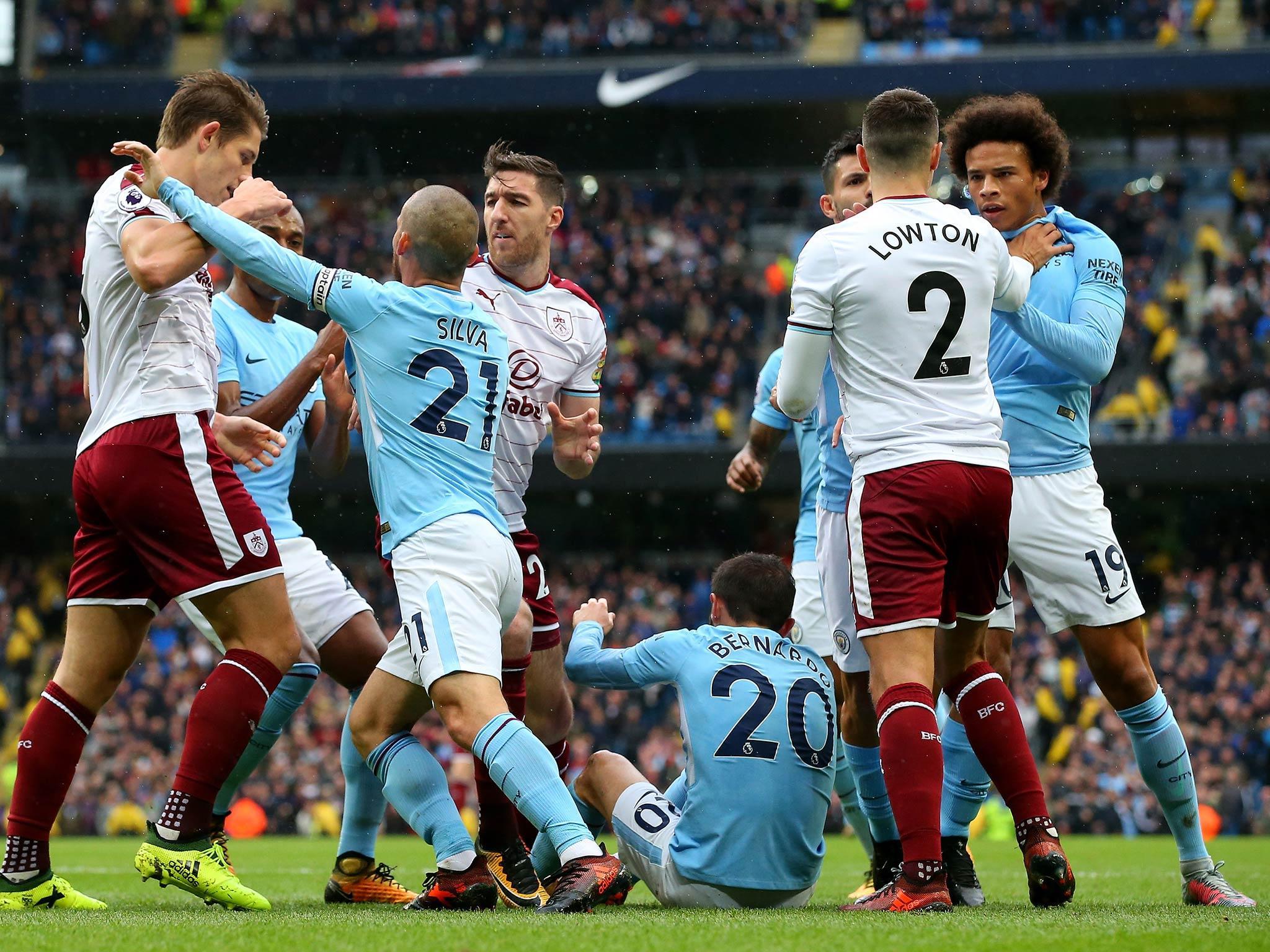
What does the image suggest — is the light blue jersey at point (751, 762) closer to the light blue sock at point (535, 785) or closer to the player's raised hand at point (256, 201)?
the light blue sock at point (535, 785)

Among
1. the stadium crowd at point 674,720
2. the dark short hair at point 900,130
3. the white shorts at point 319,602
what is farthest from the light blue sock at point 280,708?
the stadium crowd at point 674,720

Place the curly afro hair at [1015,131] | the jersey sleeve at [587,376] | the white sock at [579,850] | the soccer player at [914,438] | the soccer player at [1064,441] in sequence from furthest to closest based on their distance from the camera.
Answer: the jersey sleeve at [587,376] < the curly afro hair at [1015,131] < the soccer player at [1064,441] < the soccer player at [914,438] < the white sock at [579,850]

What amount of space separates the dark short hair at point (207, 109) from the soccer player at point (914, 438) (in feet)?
6.68

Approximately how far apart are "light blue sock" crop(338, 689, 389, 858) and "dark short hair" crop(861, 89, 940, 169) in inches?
110

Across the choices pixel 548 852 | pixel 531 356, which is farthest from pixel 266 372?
pixel 548 852

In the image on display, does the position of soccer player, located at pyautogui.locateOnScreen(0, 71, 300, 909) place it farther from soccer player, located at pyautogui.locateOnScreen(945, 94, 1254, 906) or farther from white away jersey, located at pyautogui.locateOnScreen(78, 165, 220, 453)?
soccer player, located at pyautogui.locateOnScreen(945, 94, 1254, 906)

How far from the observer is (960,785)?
5.50 metres

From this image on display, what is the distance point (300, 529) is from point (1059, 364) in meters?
3.19

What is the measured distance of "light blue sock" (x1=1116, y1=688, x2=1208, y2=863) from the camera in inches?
202

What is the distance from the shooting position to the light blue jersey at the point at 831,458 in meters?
5.74

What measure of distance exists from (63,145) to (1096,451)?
18902 mm

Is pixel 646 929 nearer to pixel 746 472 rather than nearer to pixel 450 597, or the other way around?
pixel 450 597

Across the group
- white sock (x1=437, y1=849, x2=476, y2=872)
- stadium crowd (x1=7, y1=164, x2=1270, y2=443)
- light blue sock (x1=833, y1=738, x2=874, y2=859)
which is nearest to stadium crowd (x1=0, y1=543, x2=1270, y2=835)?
stadium crowd (x1=7, y1=164, x2=1270, y2=443)

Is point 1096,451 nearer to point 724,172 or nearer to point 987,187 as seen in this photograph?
point 724,172
